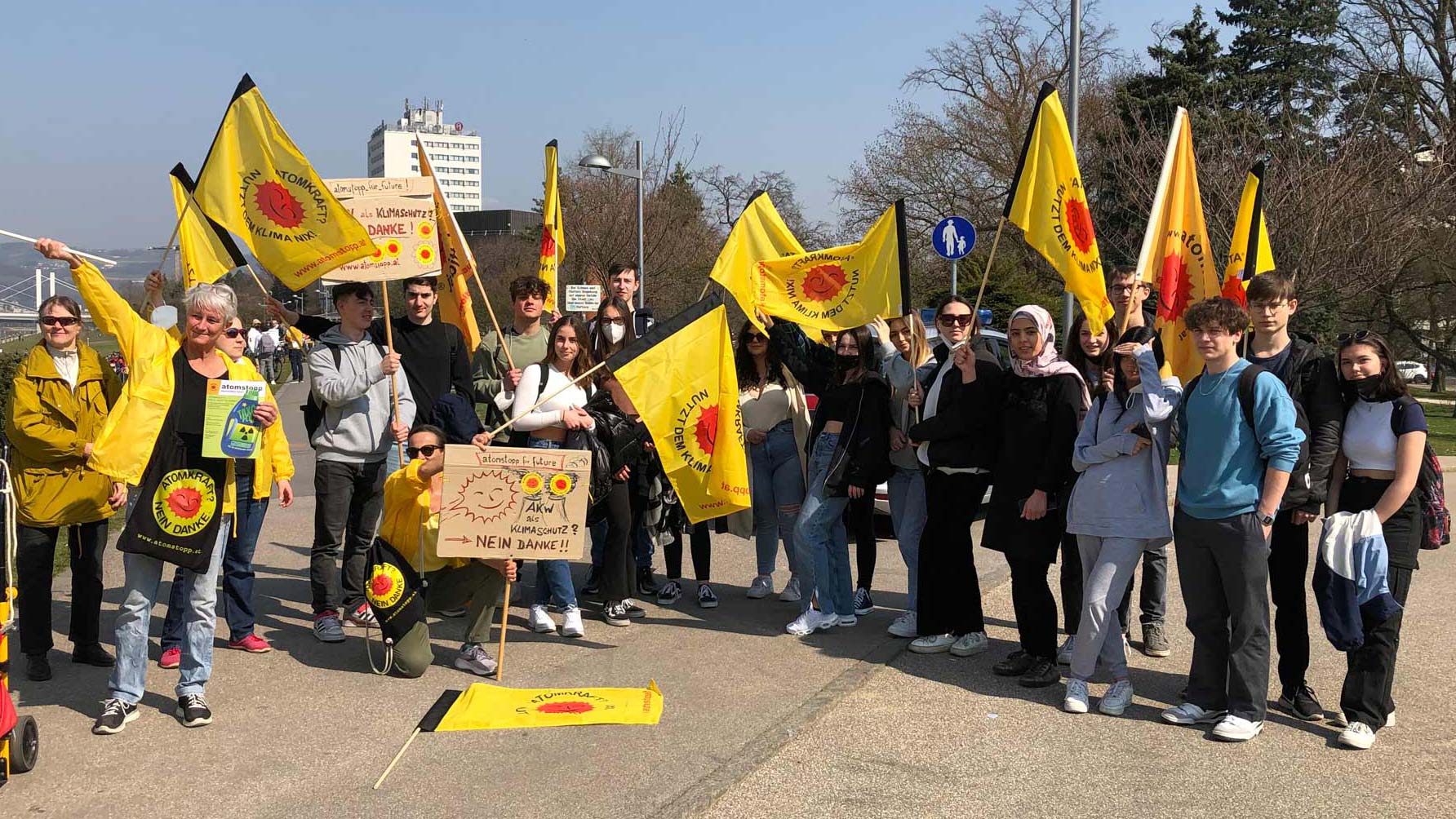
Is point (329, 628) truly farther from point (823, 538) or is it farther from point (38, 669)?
point (823, 538)

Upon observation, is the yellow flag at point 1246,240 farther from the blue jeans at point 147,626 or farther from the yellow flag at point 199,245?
the yellow flag at point 199,245

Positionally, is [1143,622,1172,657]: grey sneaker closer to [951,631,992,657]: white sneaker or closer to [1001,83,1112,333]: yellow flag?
[951,631,992,657]: white sneaker

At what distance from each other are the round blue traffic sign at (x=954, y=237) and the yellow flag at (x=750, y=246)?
659cm

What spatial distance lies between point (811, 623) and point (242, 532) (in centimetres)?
309

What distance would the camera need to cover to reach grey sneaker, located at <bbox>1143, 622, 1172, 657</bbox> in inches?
252

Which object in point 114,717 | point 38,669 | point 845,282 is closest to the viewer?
point 114,717

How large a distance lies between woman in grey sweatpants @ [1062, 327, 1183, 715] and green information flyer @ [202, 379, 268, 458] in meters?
3.82

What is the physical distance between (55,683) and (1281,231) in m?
18.2

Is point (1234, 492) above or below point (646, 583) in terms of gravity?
above

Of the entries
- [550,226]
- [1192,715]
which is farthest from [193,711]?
[550,226]

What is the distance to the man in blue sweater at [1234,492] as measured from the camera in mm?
4957

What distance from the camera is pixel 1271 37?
3334cm

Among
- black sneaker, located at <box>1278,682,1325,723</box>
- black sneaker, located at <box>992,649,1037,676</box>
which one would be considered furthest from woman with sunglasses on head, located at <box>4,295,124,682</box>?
black sneaker, located at <box>1278,682,1325,723</box>

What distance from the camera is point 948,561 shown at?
21.1 feet
